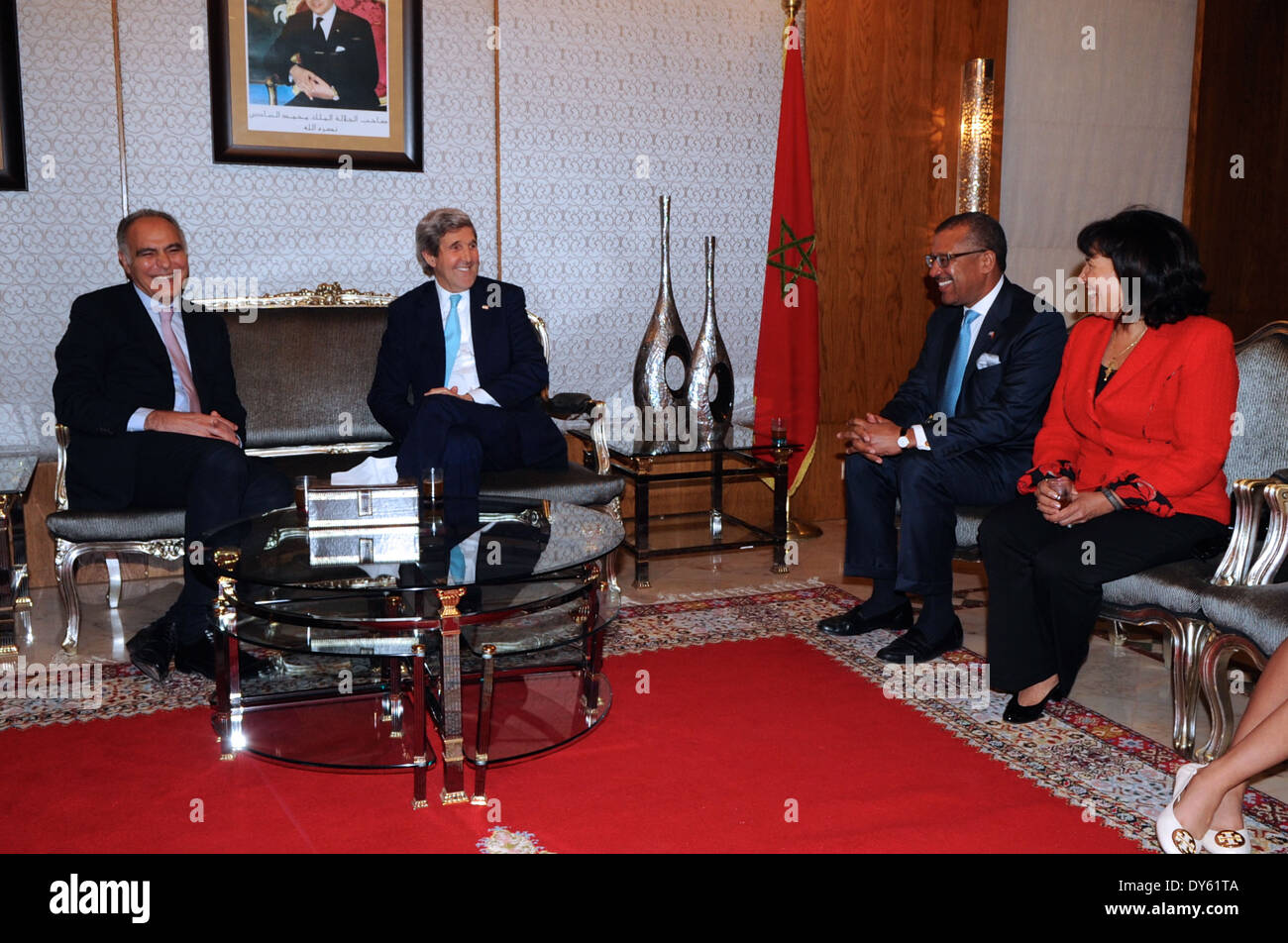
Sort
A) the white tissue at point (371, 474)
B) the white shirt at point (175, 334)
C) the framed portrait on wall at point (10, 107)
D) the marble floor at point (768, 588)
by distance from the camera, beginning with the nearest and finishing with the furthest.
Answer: the marble floor at point (768, 588), the white tissue at point (371, 474), the white shirt at point (175, 334), the framed portrait on wall at point (10, 107)

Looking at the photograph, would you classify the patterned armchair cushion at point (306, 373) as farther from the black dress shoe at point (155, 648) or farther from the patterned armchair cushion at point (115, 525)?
the black dress shoe at point (155, 648)

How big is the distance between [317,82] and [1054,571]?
3.30 meters

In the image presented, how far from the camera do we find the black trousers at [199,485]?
3.46 metres

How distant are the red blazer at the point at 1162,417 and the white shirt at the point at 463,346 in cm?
208

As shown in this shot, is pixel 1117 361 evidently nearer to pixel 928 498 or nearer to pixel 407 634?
pixel 928 498

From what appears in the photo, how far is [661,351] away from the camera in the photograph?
475 centimetres

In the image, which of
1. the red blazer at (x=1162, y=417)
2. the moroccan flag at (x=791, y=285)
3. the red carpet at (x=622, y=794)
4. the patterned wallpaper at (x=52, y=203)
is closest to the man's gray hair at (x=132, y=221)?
the patterned wallpaper at (x=52, y=203)

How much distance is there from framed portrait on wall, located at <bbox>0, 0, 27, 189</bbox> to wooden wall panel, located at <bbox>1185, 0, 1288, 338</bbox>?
5.37 metres

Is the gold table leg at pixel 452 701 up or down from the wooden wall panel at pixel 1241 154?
down

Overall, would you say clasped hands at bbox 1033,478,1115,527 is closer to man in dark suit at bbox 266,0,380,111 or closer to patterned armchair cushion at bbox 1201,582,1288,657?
patterned armchair cushion at bbox 1201,582,1288,657

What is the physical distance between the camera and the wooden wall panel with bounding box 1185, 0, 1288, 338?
5.84 metres

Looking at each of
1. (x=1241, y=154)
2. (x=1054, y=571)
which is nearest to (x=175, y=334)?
(x=1054, y=571)

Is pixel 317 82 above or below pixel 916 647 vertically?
above

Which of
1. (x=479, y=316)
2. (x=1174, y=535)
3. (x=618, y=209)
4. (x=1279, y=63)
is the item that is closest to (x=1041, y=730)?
(x=1174, y=535)
